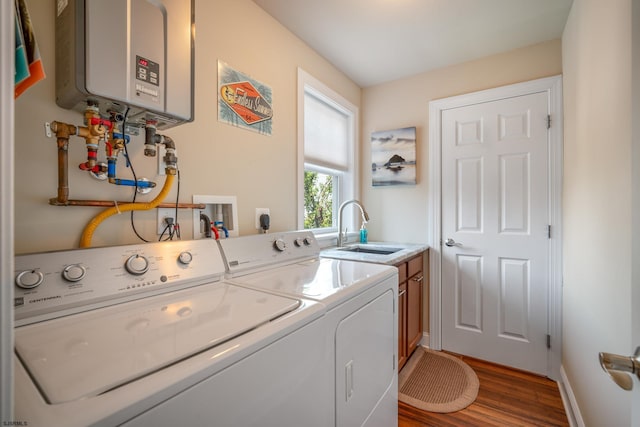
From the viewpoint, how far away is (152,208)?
3.93ft

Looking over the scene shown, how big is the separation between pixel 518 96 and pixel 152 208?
257 cm

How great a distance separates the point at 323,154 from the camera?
2502mm

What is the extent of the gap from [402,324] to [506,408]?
2.43 ft

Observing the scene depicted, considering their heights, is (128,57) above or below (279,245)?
above

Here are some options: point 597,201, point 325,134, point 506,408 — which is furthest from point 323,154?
point 506,408

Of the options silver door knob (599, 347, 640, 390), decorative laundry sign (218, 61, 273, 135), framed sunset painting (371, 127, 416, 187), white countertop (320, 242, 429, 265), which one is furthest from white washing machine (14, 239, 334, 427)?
framed sunset painting (371, 127, 416, 187)

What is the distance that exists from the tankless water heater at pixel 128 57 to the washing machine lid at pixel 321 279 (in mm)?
715

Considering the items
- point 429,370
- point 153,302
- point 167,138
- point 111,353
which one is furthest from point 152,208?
point 429,370

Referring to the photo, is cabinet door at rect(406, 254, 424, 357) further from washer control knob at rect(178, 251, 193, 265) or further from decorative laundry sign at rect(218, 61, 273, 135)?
washer control knob at rect(178, 251, 193, 265)

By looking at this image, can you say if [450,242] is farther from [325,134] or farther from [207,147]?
[207,147]

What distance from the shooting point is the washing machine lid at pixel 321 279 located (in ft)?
3.37

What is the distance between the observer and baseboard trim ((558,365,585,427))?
62.1 inches

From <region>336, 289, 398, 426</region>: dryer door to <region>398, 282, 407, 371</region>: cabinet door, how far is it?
0.52 meters

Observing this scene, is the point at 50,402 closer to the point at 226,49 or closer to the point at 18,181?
the point at 18,181
